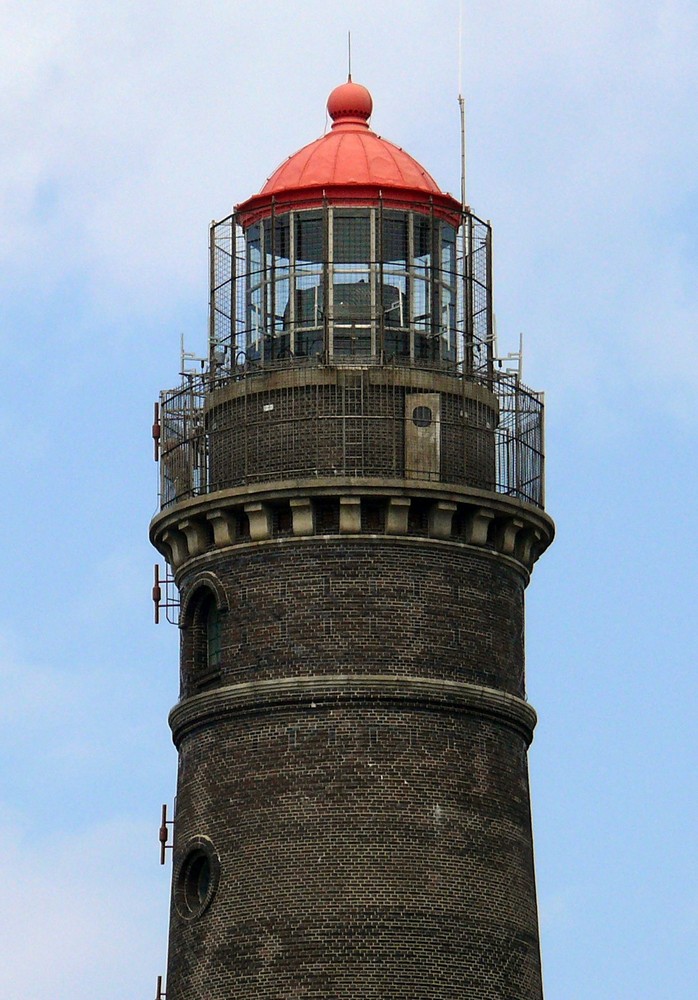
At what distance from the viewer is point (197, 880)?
6519 centimetres

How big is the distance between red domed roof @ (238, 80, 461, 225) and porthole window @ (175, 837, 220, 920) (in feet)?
39.6

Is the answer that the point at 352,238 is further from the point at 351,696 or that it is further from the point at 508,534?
the point at 351,696

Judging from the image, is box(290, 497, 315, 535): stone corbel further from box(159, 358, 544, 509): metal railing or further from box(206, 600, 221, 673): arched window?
box(206, 600, 221, 673): arched window

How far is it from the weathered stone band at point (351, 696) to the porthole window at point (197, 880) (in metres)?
2.38

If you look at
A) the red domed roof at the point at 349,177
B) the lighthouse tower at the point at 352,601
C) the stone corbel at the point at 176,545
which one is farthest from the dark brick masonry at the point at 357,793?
the red domed roof at the point at 349,177

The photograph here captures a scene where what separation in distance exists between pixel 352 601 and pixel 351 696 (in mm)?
1768

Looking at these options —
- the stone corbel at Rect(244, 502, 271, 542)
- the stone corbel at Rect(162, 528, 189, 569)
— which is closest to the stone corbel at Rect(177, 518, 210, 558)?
the stone corbel at Rect(162, 528, 189, 569)

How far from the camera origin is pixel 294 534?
212ft

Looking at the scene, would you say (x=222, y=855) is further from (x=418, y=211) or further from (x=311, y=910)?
(x=418, y=211)

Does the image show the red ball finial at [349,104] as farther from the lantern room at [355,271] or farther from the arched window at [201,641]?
the arched window at [201,641]

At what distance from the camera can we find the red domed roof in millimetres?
66562

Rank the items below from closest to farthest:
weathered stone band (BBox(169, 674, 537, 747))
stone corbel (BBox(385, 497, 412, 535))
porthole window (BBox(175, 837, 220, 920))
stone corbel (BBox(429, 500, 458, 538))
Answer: weathered stone band (BBox(169, 674, 537, 747)) → porthole window (BBox(175, 837, 220, 920)) → stone corbel (BBox(385, 497, 412, 535)) → stone corbel (BBox(429, 500, 458, 538))

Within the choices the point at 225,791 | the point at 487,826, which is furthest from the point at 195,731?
the point at 487,826

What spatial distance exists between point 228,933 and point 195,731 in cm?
409
